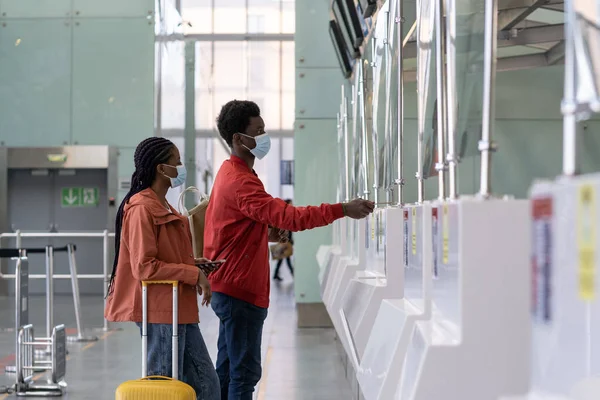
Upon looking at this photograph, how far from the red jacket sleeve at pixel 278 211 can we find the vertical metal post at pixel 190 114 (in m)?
10.1

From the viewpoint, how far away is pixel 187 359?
3.83m

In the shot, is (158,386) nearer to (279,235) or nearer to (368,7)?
(279,235)

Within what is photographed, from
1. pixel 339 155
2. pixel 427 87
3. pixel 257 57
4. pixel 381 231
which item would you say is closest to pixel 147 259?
pixel 381 231

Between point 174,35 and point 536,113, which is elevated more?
point 174,35

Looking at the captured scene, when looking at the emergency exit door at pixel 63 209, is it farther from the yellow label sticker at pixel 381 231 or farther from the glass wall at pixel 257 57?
the glass wall at pixel 257 57

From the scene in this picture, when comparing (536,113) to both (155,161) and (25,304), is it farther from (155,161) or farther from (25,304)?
(25,304)

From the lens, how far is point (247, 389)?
3891 mm

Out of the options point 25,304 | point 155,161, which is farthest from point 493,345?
point 25,304

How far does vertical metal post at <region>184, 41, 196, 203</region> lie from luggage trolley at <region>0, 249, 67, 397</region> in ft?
24.7

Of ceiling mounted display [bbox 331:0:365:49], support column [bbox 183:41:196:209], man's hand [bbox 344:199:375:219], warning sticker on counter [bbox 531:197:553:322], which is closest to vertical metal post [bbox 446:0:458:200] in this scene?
warning sticker on counter [bbox 531:197:553:322]

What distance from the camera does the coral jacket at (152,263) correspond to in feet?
11.8

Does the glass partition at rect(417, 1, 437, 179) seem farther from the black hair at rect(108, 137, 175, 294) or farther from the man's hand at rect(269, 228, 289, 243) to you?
the man's hand at rect(269, 228, 289, 243)

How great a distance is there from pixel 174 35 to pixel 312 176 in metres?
3.86

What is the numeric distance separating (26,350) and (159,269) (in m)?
3.36
